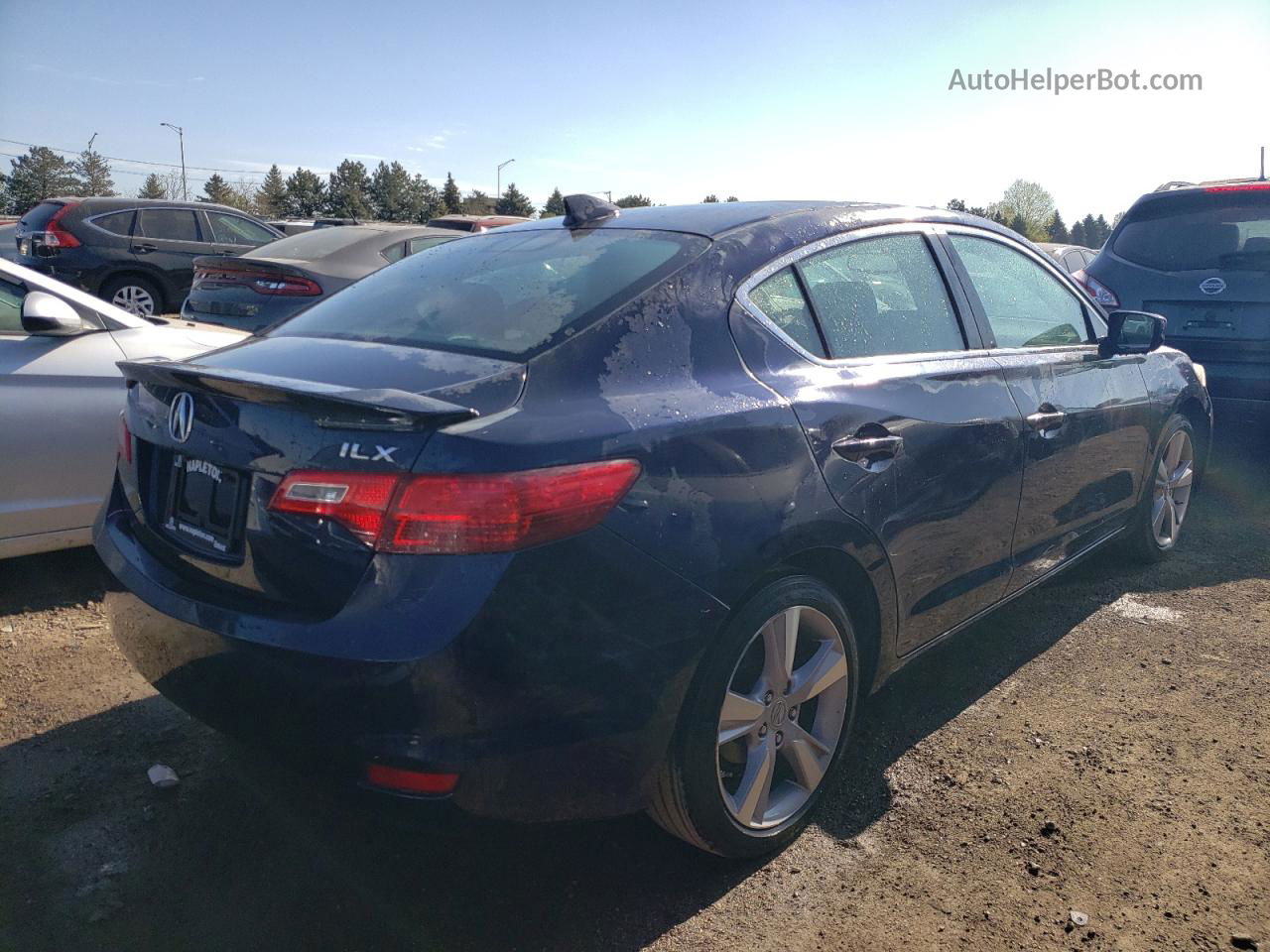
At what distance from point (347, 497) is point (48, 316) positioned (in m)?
2.99

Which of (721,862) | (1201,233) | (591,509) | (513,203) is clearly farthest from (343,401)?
(513,203)

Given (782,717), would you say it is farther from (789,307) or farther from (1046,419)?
(1046,419)

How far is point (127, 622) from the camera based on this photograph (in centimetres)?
253

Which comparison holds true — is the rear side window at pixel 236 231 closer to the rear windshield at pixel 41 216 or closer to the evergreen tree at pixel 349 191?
the rear windshield at pixel 41 216

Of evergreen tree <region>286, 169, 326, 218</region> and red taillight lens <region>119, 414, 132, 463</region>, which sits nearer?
red taillight lens <region>119, 414, 132, 463</region>

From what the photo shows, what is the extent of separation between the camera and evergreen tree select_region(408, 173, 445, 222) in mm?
62338

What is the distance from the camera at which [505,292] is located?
2697 mm

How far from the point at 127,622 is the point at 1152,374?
419 centimetres

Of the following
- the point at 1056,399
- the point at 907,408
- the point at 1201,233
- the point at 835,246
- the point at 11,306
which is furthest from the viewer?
the point at 1201,233

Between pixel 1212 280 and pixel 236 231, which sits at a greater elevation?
pixel 1212 280

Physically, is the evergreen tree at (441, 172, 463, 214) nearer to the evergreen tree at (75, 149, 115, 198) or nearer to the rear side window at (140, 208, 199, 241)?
the evergreen tree at (75, 149, 115, 198)

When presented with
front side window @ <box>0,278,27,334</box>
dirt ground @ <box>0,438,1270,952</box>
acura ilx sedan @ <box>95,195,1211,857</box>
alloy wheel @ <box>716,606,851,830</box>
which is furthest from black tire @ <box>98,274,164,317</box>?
alloy wheel @ <box>716,606,851,830</box>

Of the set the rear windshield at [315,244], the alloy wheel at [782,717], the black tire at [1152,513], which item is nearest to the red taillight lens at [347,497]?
the alloy wheel at [782,717]

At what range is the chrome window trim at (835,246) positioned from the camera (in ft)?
8.73
